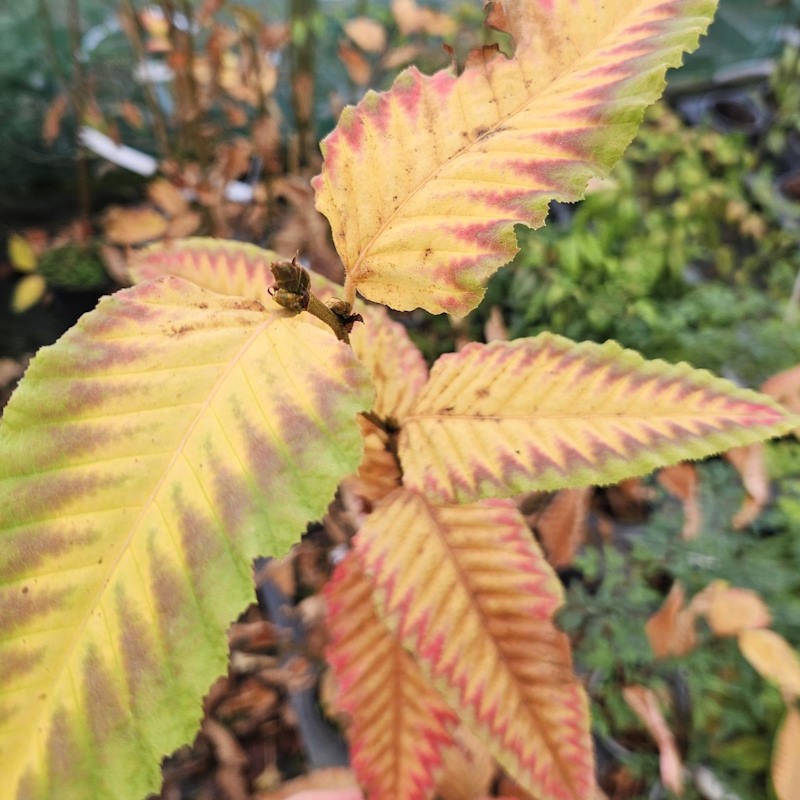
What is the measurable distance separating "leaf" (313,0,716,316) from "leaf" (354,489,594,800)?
26 centimetres

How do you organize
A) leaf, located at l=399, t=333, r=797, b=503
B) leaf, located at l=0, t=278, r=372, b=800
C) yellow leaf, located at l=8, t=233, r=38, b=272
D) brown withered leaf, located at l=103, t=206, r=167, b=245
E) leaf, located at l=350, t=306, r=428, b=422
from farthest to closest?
yellow leaf, located at l=8, t=233, r=38, b=272 < brown withered leaf, located at l=103, t=206, r=167, b=245 < leaf, located at l=350, t=306, r=428, b=422 < leaf, located at l=399, t=333, r=797, b=503 < leaf, located at l=0, t=278, r=372, b=800

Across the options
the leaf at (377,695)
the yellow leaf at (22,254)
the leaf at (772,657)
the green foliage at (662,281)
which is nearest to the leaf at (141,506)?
the leaf at (377,695)

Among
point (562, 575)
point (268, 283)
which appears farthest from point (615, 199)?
point (268, 283)

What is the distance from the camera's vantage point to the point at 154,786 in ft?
1.19

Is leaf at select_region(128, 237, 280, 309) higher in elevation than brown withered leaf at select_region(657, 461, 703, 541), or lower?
higher

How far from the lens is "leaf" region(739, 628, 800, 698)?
723 mm

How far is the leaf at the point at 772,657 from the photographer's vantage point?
723 mm

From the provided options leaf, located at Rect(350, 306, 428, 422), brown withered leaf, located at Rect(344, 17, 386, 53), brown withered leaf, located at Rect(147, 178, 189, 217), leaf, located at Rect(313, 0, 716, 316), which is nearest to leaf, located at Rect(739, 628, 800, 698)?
leaf, located at Rect(350, 306, 428, 422)

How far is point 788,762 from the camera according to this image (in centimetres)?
72

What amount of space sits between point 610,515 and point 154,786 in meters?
1.16

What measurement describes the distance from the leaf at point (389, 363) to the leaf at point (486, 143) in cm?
19

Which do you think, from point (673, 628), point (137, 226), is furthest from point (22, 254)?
point (673, 628)

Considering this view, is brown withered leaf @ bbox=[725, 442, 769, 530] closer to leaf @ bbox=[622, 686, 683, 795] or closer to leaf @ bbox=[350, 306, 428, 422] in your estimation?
leaf @ bbox=[622, 686, 683, 795]

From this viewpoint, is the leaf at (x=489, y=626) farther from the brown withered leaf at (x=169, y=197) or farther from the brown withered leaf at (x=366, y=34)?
the brown withered leaf at (x=366, y=34)
